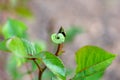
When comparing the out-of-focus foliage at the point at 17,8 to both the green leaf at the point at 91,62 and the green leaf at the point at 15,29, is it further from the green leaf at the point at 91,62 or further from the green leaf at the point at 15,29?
the green leaf at the point at 91,62

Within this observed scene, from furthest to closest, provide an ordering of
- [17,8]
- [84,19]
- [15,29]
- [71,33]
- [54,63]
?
[84,19]
[17,8]
[71,33]
[15,29]
[54,63]

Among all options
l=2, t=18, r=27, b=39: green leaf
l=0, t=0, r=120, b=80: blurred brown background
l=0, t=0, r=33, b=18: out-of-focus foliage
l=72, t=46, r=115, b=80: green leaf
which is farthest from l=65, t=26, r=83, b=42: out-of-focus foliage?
l=0, t=0, r=120, b=80: blurred brown background

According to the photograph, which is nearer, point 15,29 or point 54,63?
point 54,63

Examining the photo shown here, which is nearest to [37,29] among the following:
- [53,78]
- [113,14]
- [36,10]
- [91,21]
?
[36,10]

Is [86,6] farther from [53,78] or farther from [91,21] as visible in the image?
[53,78]

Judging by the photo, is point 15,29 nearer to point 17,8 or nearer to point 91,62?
point 91,62

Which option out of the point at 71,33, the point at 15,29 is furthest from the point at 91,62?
the point at 71,33

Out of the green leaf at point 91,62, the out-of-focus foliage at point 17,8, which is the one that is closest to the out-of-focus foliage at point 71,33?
the out-of-focus foliage at point 17,8
